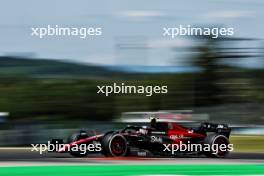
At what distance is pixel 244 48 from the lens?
4137 millimetres

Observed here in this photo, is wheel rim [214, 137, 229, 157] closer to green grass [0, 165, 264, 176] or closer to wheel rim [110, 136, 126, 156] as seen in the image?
green grass [0, 165, 264, 176]

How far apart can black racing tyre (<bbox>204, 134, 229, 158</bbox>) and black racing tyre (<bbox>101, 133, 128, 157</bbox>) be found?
623mm

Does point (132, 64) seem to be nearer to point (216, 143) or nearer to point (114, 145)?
point (114, 145)

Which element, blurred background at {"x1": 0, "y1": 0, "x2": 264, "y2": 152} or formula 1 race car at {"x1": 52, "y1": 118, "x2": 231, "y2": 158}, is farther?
formula 1 race car at {"x1": 52, "y1": 118, "x2": 231, "y2": 158}

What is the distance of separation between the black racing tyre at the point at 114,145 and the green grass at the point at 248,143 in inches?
31.7

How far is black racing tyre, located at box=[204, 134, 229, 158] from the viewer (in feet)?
13.6

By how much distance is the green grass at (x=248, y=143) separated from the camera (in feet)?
13.2

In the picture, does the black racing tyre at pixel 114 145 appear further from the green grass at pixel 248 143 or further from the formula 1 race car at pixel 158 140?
the green grass at pixel 248 143

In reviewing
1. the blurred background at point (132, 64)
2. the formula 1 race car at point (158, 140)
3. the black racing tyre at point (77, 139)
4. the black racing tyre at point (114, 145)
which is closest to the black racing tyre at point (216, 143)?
the formula 1 race car at point (158, 140)

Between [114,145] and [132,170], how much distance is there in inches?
9.1

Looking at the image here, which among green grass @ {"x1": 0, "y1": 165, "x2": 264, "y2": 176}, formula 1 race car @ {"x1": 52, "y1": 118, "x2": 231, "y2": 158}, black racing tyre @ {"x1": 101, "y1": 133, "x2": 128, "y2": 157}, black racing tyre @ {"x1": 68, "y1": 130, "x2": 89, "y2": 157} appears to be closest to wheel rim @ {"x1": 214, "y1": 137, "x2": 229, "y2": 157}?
formula 1 race car @ {"x1": 52, "y1": 118, "x2": 231, "y2": 158}

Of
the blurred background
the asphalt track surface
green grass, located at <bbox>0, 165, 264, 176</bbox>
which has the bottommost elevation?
green grass, located at <bbox>0, 165, 264, 176</bbox>

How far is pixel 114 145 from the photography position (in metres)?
4.12

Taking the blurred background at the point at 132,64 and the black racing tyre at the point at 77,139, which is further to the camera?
the black racing tyre at the point at 77,139
